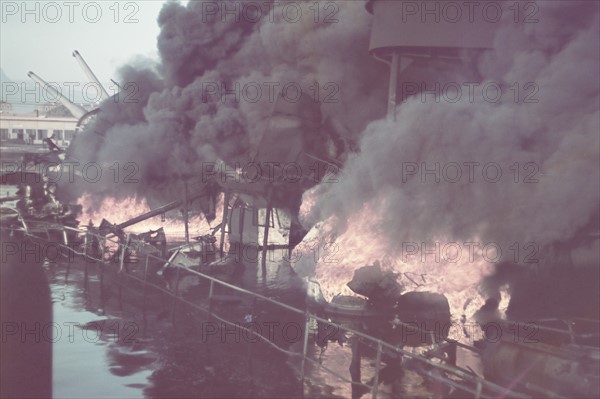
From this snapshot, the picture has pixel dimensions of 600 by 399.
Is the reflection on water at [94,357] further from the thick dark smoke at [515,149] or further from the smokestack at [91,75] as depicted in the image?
the smokestack at [91,75]

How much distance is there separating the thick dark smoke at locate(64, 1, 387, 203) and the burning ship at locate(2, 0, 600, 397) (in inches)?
16.4

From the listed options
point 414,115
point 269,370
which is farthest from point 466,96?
point 269,370

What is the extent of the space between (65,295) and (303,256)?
12719 mm

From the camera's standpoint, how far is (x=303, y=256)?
28234mm

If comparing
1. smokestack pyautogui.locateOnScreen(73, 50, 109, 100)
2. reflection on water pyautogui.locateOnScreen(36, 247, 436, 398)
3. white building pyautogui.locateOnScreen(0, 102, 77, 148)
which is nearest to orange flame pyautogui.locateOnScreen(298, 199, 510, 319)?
reflection on water pyautogui.locateOnScreen(36, 247, 436, 398)

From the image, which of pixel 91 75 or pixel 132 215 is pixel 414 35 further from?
pixel 91 75

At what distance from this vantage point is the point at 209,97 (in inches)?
1591

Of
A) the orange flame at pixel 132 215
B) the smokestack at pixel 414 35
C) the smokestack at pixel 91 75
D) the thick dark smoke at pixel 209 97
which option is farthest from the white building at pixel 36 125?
the smokestack at pixel 414 35

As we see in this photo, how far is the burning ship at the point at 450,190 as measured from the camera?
53.2 feet

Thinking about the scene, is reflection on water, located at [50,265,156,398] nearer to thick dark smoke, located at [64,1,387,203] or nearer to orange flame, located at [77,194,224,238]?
thick dark smoke, located at [64,1,387,203]

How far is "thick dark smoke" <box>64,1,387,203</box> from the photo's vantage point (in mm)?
34125

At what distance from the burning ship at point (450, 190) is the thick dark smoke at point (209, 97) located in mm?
417

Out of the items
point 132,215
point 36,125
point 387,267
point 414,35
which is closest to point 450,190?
point 387,267

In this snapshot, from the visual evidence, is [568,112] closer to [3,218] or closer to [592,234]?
[592,234]
